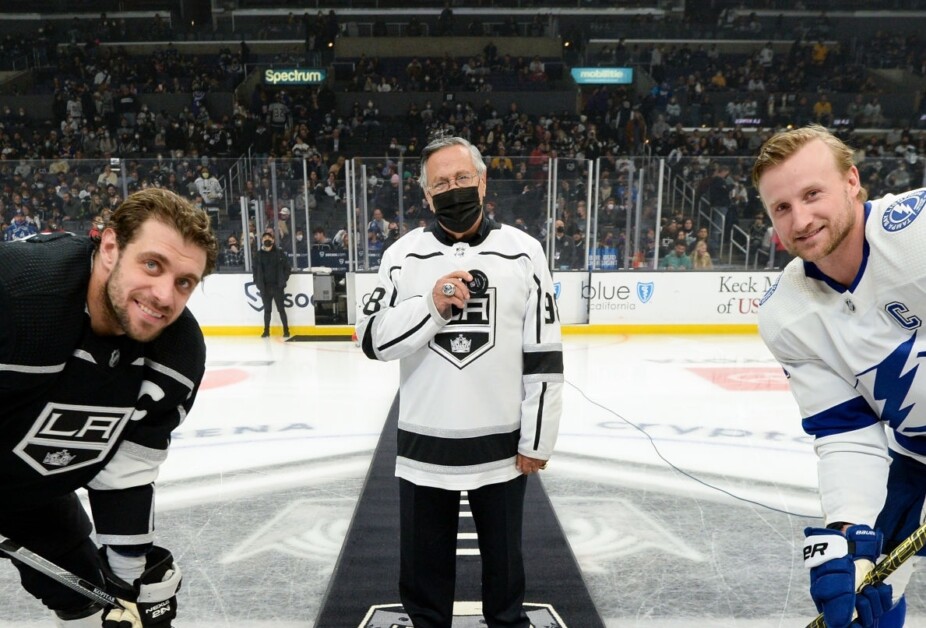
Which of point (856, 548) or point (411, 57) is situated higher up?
point (411, 57)

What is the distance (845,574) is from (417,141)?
12506 mm

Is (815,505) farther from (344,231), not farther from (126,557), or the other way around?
(344,231)

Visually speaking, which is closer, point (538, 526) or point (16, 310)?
point (16, 310)

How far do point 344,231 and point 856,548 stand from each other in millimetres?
7575

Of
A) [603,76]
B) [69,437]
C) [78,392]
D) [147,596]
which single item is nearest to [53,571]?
[147,596]

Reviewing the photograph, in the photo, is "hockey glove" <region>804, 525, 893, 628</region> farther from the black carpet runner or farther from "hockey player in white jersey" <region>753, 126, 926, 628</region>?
the black carpet runner

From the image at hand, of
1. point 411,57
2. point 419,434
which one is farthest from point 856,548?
point 411,57

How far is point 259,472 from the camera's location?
3.75m

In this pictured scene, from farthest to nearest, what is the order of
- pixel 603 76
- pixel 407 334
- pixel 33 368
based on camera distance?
pixel 603 76 → pixel 407 334 → pixel 33 368

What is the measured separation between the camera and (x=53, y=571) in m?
1.62

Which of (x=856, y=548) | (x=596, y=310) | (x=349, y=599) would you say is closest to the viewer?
(x=856, y=548)

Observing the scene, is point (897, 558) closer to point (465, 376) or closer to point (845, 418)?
point (845, 418)

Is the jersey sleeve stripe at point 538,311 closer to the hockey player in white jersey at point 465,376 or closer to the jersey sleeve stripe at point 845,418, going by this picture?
the hockey player in white jersey at point 465,376

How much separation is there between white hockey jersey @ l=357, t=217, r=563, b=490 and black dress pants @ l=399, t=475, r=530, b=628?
8cm
